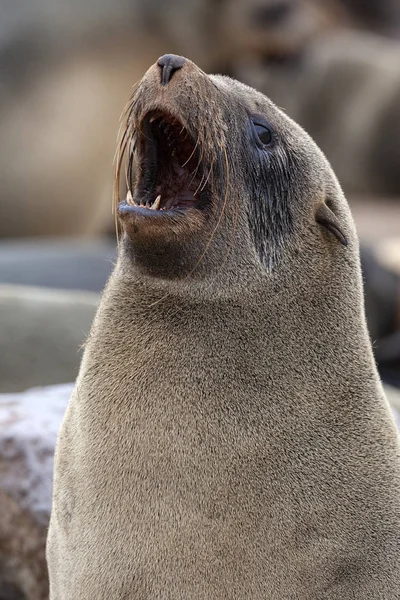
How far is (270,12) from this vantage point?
1345 cm

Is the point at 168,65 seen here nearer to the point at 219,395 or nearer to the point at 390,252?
the point at 219,395

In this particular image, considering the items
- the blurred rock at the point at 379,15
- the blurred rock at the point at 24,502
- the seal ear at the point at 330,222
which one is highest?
the blurred rock at the point at 379,15

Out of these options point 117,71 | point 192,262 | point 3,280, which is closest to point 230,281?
point 192,262

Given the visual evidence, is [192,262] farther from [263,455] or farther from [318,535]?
[318,535]

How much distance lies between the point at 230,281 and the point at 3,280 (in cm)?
463

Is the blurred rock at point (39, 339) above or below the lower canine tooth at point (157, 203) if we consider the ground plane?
below

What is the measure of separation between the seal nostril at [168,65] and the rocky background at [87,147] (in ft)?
6.18

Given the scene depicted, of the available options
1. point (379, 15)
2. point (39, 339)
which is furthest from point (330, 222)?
point (379, 15)

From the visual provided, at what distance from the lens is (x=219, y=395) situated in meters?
2.79

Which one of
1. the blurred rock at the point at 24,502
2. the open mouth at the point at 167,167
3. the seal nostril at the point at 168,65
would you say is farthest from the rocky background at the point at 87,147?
the seal nostril at the point at 168,65

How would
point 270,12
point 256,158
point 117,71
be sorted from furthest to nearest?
1. point 270,12
2. point 117,71
3. point 256,158

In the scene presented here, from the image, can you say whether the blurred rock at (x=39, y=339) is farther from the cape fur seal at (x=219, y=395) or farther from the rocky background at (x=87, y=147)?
the cape fur seal at (x=219, y=395)

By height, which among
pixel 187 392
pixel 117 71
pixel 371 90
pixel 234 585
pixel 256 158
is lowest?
pixel 234 585

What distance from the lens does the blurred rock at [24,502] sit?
3973 millimetres
